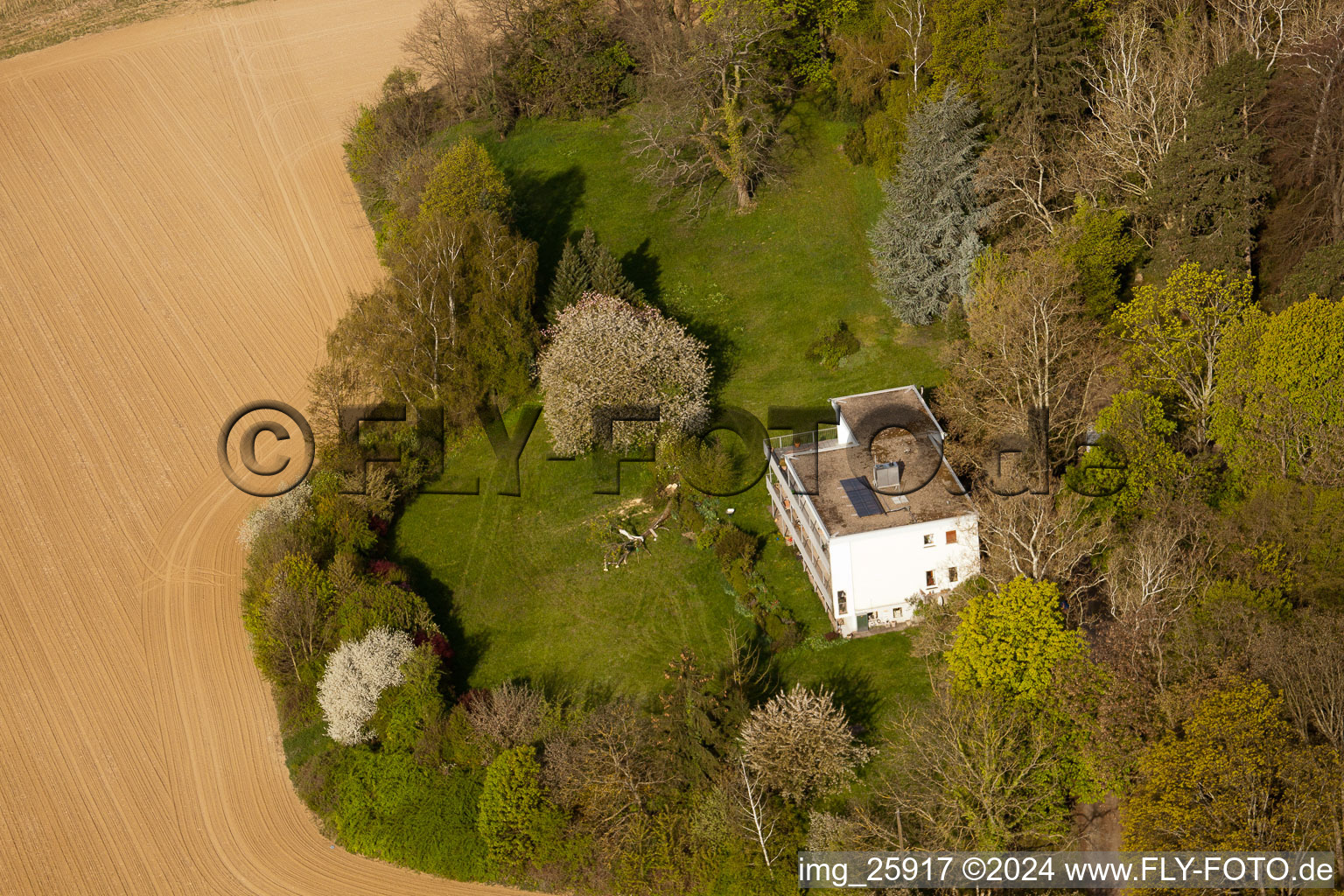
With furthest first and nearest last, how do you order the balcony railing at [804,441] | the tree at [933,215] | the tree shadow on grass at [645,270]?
the tree shadow on grass at [645,270], the tree at [933,215], the balcony railing at [804,441]

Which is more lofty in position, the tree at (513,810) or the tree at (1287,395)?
the tree at (1287,395)

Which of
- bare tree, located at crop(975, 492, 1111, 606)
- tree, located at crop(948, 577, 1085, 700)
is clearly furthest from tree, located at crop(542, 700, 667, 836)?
bare tree, located at crop(975, 492, 1111, 606)

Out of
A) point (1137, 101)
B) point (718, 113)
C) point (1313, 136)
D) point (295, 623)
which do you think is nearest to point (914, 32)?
point (718, 113)

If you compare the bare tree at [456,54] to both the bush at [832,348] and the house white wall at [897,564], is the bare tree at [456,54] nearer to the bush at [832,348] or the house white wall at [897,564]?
the bush at [832,348]

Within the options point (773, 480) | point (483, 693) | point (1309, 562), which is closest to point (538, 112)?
point (773, 480)

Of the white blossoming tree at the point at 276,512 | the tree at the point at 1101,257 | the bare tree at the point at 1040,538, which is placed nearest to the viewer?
the bare tree at the point at 1040,538
